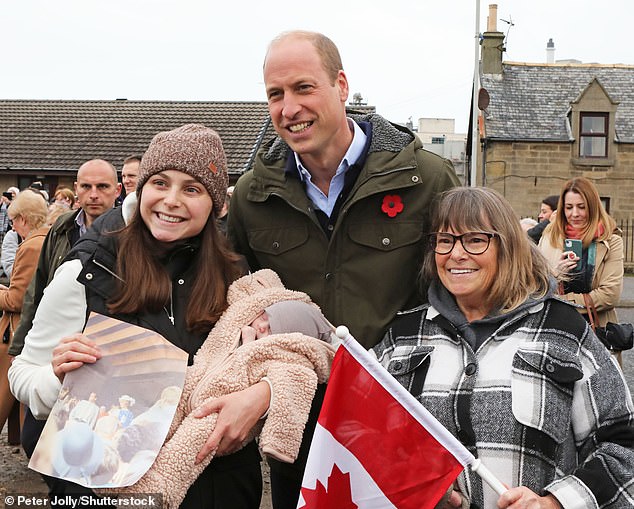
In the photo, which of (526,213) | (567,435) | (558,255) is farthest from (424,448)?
(526,213)

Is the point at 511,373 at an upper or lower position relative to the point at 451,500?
upper

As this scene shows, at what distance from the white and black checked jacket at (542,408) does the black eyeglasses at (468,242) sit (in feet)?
0.92

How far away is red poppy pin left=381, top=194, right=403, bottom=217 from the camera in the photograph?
125 inches

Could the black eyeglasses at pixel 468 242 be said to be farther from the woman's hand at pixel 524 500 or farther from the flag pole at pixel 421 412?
the woman's hand at pixel 524 500

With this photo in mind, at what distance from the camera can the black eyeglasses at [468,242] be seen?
9.18 ft

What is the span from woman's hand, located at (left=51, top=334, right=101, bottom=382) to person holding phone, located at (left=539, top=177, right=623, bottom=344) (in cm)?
495

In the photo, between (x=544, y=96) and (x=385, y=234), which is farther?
(x=544, y=96)

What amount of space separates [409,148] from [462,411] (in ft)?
3.91

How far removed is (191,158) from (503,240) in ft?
3.93

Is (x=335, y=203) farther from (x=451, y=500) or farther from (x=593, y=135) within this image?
(x=593, y=135)

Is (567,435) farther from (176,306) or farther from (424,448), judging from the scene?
(176,306)

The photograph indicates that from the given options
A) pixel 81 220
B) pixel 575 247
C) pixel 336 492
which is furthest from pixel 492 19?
pixel 336 492

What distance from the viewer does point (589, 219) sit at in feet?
22.0

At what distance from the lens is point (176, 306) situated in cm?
272
